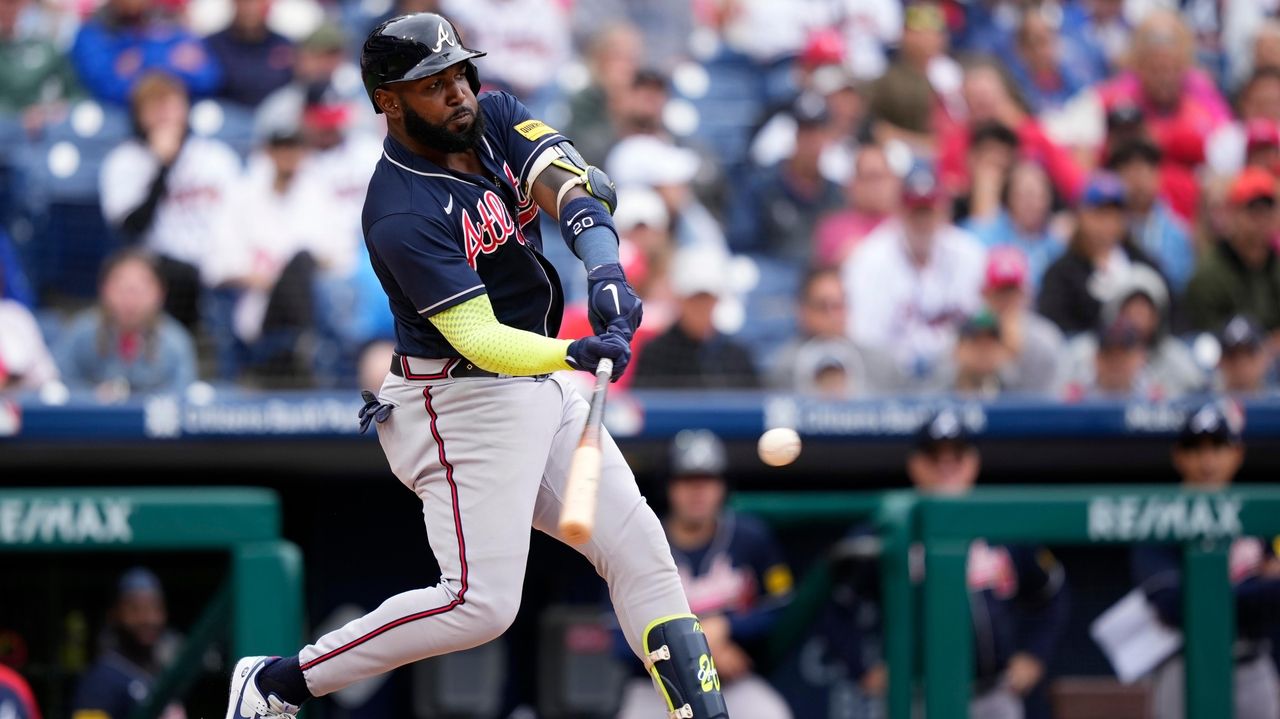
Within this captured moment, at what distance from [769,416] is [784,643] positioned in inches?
29.3

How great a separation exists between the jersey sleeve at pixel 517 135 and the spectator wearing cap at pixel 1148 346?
3375 millimetres

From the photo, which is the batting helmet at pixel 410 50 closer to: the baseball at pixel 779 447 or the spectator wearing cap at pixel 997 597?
the baseball at pixel 779 447

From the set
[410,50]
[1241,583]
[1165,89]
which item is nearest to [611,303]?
[410,50]

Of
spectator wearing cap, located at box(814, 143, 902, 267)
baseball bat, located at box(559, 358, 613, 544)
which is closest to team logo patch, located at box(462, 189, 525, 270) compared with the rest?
baseball bat, located at box(559, 358, 613, 544)

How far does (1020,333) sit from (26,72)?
431cm

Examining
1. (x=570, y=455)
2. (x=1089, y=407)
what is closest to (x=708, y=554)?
(x=1089, y=407)

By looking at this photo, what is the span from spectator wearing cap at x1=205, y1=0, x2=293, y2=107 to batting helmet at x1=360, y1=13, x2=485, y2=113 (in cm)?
433

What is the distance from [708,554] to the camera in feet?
17.0

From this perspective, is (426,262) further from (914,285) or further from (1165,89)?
(1165,89)

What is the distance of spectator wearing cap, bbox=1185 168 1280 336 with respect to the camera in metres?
6.57

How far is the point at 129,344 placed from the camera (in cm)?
578

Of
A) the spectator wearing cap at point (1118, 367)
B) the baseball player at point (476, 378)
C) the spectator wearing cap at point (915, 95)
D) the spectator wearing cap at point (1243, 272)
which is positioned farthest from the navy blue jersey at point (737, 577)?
the spectator wearing cap at point (915, 95)

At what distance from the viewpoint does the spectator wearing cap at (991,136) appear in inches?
290

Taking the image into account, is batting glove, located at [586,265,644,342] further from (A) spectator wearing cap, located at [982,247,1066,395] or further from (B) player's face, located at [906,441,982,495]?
(A) spectator wearing cap, located at [982,247,1066,395]
